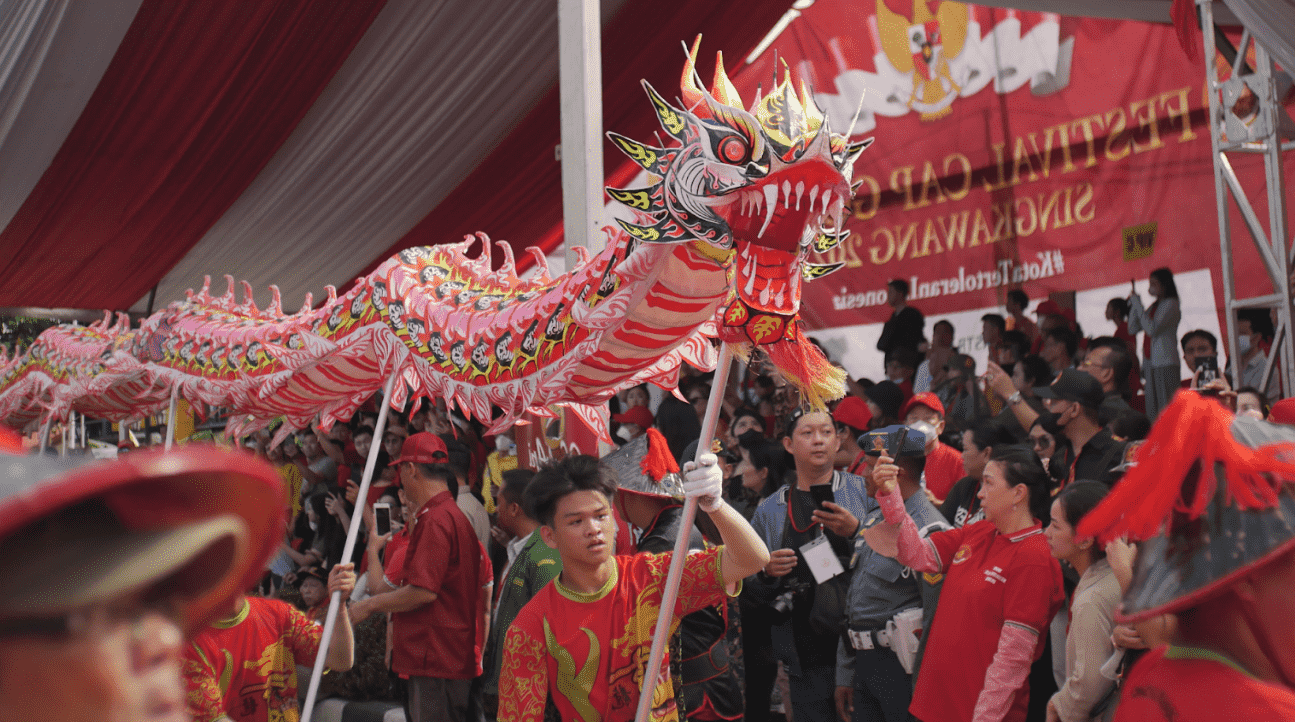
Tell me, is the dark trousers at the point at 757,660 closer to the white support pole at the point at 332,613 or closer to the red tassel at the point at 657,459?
the red tassel at the point at 657,459

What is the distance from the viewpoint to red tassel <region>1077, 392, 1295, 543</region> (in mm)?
1302

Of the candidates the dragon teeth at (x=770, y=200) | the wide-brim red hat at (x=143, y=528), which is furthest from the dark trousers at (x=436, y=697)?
the wide-brim red hat at (x=143, y=528)

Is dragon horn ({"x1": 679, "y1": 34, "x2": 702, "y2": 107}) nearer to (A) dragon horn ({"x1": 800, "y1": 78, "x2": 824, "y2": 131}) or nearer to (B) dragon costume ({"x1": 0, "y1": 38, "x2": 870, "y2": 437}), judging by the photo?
(B) dragon costume ({"x1": 0, "y1": 38, "x2": 870, "y2": 437})

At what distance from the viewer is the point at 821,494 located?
396 centimetres

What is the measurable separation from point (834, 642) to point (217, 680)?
2.06 meters

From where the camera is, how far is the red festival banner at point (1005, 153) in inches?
241

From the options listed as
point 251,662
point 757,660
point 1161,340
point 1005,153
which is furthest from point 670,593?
point 1005,153

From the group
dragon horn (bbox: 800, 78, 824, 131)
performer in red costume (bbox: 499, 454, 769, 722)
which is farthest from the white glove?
dragon horn (bbox: 800, 78, 824, 131)

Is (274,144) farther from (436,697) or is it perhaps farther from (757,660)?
(757,660)

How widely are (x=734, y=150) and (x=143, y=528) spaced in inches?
81.9

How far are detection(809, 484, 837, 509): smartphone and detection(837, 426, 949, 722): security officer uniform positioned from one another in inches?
10.4

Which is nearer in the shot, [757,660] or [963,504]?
[963,504]

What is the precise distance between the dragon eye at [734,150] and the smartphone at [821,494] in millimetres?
1692

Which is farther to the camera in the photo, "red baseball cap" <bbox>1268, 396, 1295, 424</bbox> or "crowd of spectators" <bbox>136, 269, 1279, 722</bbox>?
"crowd of spectators" <bbox>136, 269, 1279, 722</bbox>
